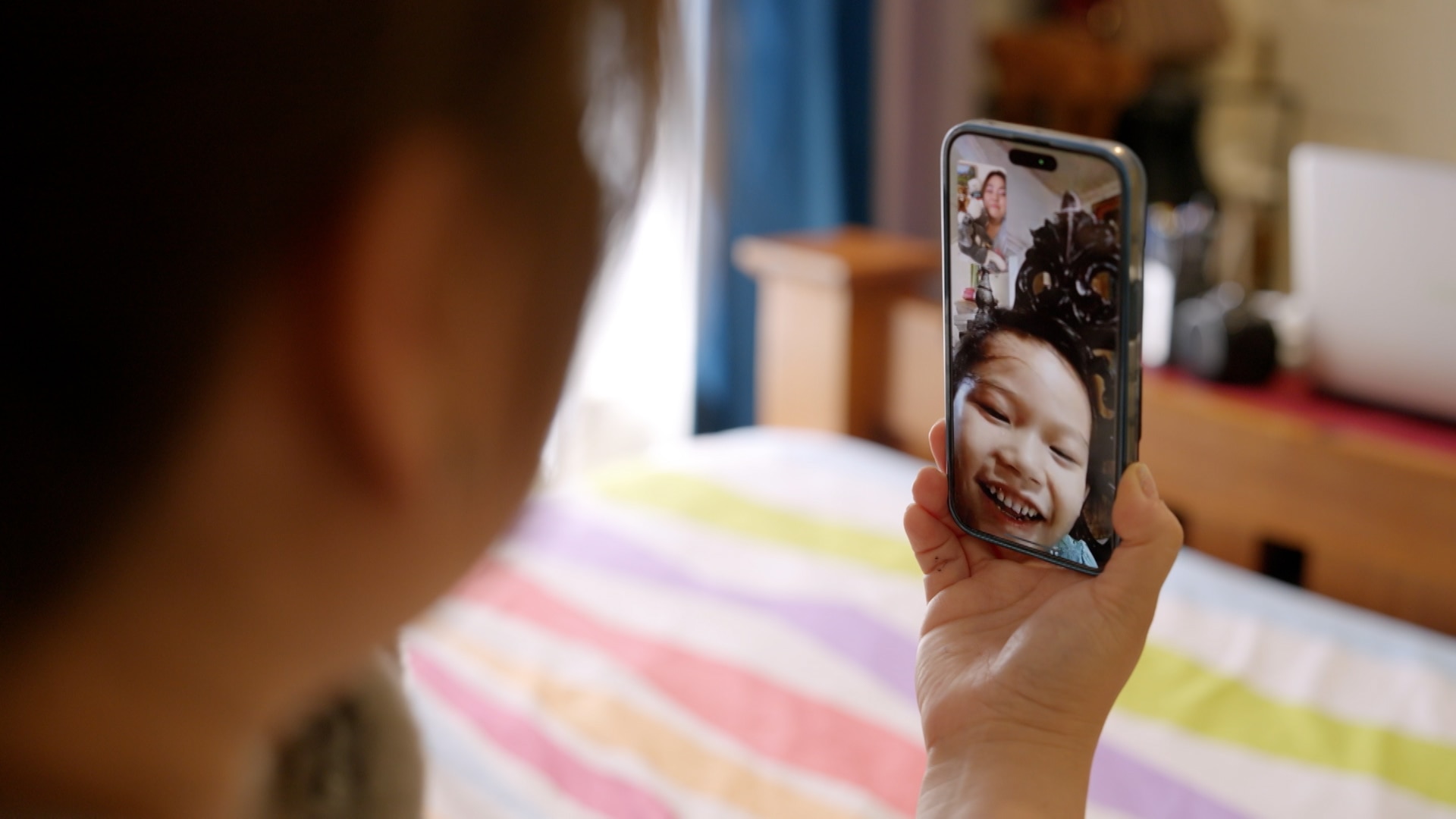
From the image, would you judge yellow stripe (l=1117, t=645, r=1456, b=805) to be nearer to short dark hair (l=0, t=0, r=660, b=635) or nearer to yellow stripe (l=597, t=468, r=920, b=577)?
yellow stripe (l=597, t=468, r=920, b=577)

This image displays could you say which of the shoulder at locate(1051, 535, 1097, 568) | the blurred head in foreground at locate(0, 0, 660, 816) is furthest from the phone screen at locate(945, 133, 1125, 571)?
the blurred head in foreground at locate(0, 0, 660, 816)

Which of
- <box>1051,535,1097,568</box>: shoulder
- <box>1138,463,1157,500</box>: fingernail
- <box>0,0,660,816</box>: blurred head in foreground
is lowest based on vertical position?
<box>1051,535,1097,568</box>: shoulder

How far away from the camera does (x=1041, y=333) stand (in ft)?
2.08

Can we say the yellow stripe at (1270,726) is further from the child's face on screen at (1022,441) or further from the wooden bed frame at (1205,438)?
the child's face on screen at (1022,441)

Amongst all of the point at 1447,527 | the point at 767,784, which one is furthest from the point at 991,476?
the point at 1447,527

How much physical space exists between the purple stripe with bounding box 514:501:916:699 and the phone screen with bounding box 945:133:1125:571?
0.39 m

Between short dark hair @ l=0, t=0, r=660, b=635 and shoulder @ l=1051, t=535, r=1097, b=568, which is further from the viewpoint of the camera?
shoulder @ l=1051, t=535, r=1097, b=568

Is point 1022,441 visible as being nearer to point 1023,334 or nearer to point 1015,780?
point 1023,334

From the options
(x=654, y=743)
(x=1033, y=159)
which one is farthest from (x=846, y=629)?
(x=1033, y=159)

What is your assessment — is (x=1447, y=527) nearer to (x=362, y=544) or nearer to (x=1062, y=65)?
(x=362, y=544)

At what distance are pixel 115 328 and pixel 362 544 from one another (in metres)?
0.07

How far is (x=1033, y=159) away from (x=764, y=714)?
57cm

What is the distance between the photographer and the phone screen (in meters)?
0.60

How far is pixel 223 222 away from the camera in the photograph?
25cm
